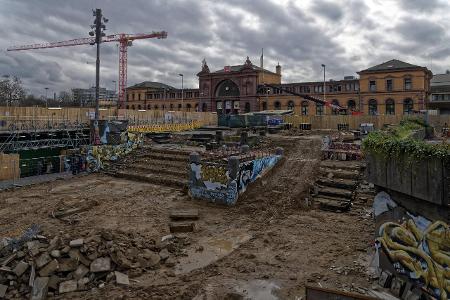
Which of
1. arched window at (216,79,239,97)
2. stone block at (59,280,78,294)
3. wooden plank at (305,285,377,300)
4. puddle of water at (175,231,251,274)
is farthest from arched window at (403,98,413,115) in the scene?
stone block at (59,280,78,294)

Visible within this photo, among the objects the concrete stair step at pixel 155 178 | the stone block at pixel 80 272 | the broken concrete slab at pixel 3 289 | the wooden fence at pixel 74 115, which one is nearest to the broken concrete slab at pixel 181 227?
the stone block at pixel 80 272

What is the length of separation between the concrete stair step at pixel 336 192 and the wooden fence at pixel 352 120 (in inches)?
1328

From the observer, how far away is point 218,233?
49.2 ft

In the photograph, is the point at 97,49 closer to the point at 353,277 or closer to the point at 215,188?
the point at 215,188

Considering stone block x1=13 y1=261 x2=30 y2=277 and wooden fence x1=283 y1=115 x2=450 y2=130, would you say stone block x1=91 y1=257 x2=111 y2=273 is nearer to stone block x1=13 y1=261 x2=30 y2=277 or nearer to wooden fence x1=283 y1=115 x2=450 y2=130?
stone block x1=13 y1=261 x2=30 y2=277

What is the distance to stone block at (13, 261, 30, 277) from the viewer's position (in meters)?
10.1

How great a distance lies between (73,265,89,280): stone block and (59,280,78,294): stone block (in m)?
0.22

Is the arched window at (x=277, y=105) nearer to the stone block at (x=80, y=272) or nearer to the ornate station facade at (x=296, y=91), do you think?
the ornate station facade at (x=296, y=91)

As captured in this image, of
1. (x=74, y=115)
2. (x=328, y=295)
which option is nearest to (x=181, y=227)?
(x=328, y=295)

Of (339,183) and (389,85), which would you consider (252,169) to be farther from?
(389,85)

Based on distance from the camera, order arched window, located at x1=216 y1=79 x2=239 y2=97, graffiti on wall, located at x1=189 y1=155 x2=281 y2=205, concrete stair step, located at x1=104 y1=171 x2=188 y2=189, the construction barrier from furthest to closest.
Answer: arched window, located at x1=216 y1=79 x2=239 y2=97
the construction barrier
concrete stair step, located at x1=104 y1=171 x2=188 y2=189
graffiti on wall, located at x1=189 y1=155 x2=281 y2=205

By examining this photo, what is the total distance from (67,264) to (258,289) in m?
5.48

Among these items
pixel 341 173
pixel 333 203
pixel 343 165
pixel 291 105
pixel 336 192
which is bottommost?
pixel 333 203

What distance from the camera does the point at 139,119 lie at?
47.7 meters
